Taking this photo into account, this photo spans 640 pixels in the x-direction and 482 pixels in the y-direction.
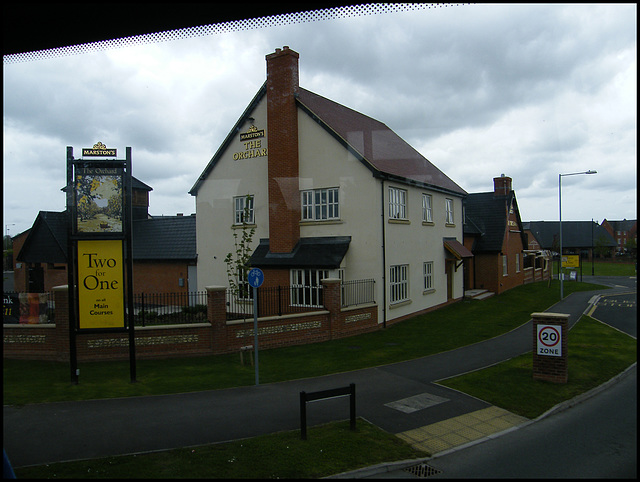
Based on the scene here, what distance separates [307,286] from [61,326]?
8.25 metres

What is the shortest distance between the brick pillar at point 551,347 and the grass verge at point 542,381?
197 millimetres

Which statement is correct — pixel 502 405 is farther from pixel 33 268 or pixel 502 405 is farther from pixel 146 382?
pixel 33 268

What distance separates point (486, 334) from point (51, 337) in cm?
1366

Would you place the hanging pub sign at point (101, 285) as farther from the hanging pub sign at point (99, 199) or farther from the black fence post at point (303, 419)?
the black fence post at point (303, 419)

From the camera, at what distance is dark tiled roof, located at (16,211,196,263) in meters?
24.0

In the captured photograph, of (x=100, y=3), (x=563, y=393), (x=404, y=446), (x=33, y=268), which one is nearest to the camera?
(x=100, y=3)

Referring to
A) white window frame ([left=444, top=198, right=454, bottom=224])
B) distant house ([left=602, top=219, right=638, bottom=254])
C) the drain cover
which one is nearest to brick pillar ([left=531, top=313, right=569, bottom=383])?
distant house ([left=602, top=219, right=638, bottom=254])

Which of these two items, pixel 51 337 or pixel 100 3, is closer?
pixel 100 3

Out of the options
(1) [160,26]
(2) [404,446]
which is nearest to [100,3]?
(1) [160,26]

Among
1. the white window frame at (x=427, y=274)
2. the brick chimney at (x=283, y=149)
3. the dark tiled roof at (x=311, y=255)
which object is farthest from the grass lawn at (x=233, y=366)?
the brick chimney at (x=283, y=149)

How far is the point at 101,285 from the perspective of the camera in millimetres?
10422

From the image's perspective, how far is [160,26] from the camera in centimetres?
380

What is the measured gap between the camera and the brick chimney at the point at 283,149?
59.6 ft

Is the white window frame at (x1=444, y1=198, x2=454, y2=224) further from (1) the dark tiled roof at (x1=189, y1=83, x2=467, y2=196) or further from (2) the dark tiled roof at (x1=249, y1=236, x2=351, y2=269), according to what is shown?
(2) the dark tiled roof at (x1=249, y1=236, x2=351, y2=269)
